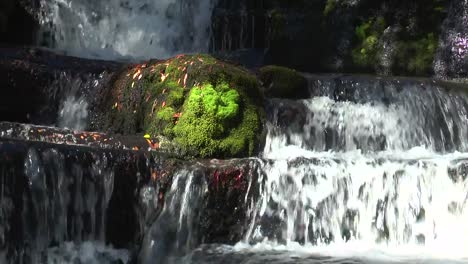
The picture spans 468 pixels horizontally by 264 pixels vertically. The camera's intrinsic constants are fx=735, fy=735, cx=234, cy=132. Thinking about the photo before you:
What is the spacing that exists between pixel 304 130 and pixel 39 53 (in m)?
4.28

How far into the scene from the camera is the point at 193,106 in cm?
856

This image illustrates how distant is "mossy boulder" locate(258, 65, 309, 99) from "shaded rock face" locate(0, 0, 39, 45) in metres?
6.01

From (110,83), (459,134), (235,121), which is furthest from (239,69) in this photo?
(459,134)

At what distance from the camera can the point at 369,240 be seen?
24.5 ft

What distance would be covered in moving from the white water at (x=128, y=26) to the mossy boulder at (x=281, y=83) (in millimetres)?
5042

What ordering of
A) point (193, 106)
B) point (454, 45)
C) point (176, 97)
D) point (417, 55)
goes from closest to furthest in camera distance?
point (193, 106)
point (176, 97)
point (454, 45)
point (417, 55)

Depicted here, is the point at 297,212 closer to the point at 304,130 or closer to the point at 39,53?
the point at 304,130

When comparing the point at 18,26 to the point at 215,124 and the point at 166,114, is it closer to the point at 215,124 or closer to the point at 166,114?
the point at 166,114

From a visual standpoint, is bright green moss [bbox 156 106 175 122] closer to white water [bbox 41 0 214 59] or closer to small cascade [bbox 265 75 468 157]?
small cascade [bbox 265 75 468 157]

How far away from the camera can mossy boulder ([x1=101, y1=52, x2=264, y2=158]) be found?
8367 millimetres

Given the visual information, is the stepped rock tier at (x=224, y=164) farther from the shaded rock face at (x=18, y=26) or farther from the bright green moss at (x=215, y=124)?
the shaded rock face at (x=18, y=26)

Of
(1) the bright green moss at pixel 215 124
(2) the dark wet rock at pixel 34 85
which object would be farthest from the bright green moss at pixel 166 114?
(2) the dark wet rock at pixel 34 85

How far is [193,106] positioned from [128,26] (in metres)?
7.58

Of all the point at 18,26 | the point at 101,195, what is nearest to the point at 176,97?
the point at 101,195
